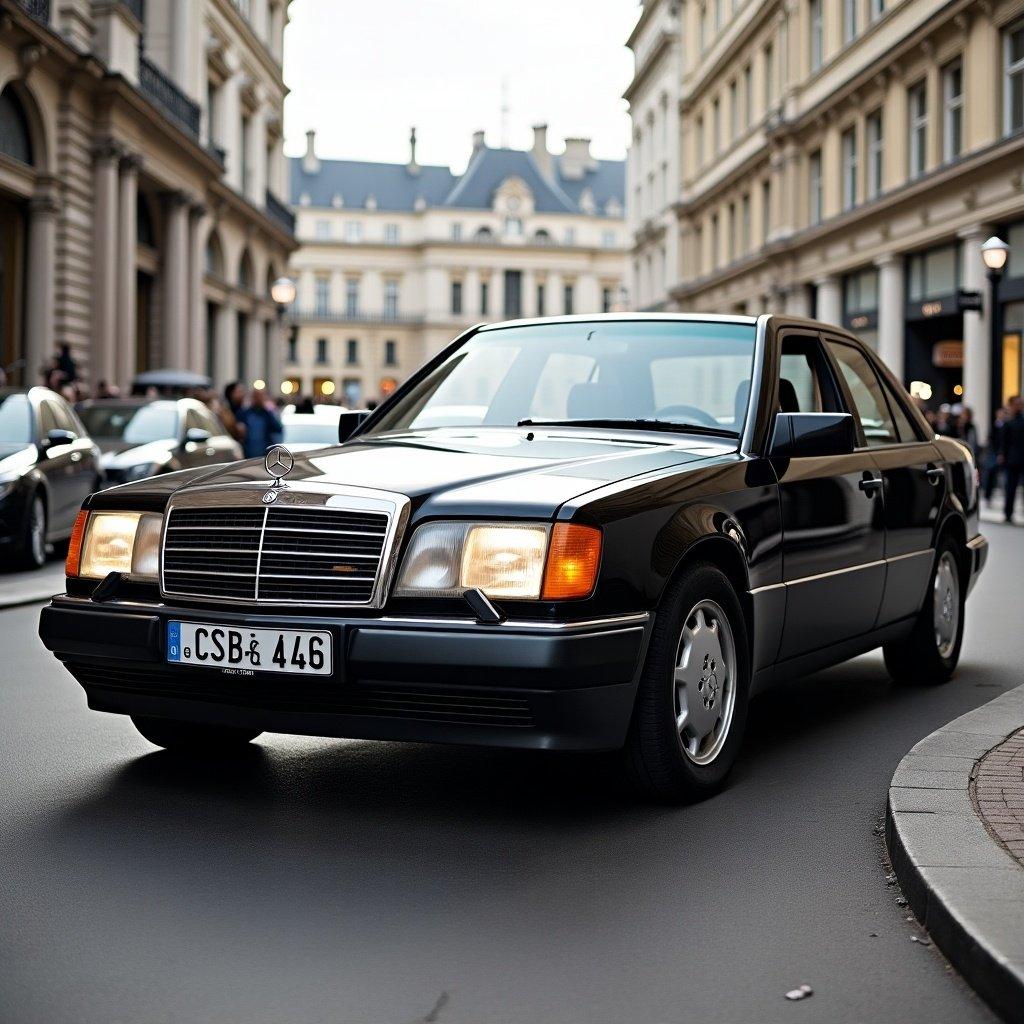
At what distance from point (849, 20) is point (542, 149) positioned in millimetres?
88650

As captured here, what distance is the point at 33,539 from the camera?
43.4ft

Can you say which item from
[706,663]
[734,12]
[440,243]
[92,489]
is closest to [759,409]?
[706,663]

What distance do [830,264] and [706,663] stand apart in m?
34.0

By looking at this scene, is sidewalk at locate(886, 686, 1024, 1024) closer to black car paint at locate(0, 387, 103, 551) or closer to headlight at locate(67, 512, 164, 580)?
headlight at locate(67, 512, 164, 580)

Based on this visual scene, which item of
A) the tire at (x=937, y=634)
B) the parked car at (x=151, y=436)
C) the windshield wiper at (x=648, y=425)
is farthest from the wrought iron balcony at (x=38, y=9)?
the windshield wiper at (x=648, y=425)

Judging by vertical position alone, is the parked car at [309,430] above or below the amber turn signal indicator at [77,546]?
above

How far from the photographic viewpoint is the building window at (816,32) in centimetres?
3916

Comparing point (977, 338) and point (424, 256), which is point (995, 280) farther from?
point (424, 256)

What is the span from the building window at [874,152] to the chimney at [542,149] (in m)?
88.9

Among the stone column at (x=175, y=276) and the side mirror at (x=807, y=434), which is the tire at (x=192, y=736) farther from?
the stone column at (x=175, y=276)

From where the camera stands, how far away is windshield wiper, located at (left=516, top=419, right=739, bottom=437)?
573 cm

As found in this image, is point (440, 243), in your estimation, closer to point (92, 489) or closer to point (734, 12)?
point (734, 12)

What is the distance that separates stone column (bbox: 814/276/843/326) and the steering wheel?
32.5 meters

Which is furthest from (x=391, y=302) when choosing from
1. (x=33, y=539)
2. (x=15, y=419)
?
(x=33, y=539)
